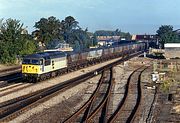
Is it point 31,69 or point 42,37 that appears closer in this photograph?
point 31,69

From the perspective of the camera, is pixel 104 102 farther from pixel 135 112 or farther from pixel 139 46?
pixel 139 46

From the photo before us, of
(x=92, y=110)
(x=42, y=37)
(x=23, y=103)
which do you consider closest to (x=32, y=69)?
(x=23, y=103)

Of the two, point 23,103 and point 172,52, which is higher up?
point 172,52

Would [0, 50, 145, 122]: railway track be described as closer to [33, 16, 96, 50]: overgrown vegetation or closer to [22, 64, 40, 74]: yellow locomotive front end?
[22, 64, 40, 74]: yellow locomotive front end

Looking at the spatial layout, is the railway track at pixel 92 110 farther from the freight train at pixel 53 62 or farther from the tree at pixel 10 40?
the tree at pixel 10 40

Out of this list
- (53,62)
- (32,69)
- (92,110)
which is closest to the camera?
(92,110)

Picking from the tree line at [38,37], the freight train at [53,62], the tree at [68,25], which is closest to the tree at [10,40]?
the tree line at [38,37]

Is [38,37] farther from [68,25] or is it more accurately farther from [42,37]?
[68,25]

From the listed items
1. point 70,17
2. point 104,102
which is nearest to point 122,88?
point 104,102

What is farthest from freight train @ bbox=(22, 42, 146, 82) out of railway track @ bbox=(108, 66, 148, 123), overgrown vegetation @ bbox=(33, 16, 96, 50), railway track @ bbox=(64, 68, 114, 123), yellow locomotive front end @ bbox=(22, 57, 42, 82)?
overgrown vegetation @ bbox=(33, 16, 96, 50)

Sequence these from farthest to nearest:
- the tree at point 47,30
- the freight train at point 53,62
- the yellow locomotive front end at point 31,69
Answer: the tree at point 47,30 < the freight train at point 53,62 < the yellow locomotive front end at point 31,69

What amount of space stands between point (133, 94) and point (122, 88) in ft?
10.7

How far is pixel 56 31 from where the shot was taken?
108m

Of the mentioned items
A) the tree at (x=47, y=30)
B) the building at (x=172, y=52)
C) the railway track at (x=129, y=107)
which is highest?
the tree at (x=47, y=30)
